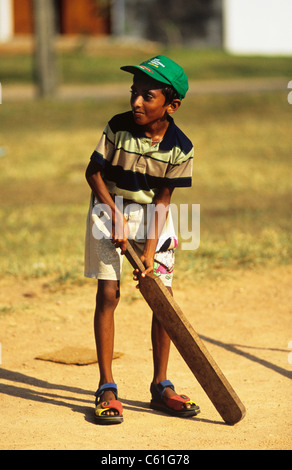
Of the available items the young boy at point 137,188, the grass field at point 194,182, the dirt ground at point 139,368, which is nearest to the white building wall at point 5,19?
the grass field at point 194,182

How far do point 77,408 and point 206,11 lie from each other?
25325 mm

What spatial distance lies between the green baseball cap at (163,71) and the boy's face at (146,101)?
0.06m

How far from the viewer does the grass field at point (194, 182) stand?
661 cm

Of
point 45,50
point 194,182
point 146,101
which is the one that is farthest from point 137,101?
point 45,50

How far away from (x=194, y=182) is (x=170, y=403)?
753 cm

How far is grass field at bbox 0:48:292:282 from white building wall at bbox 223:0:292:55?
37.3 ft

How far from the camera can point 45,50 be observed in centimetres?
1755

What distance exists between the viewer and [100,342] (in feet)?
12.5

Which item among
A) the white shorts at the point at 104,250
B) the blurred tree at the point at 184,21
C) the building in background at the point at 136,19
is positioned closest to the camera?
the white shorts at the point at 104,250

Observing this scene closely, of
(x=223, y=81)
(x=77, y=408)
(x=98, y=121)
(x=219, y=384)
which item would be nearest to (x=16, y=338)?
(x=77, y=408)

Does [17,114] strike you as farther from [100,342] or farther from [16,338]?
[100,342]

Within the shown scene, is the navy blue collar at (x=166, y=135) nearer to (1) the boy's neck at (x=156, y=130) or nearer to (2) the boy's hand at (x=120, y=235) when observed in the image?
(1) the boy's neck at (x=156, y=130)

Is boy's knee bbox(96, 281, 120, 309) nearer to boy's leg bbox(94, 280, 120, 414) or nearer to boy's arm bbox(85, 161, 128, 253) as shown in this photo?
boy's leg bbox(94, 280, 120, 414)

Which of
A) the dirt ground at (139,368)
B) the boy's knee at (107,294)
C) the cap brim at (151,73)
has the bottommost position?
the dirt ground at (139,368)
